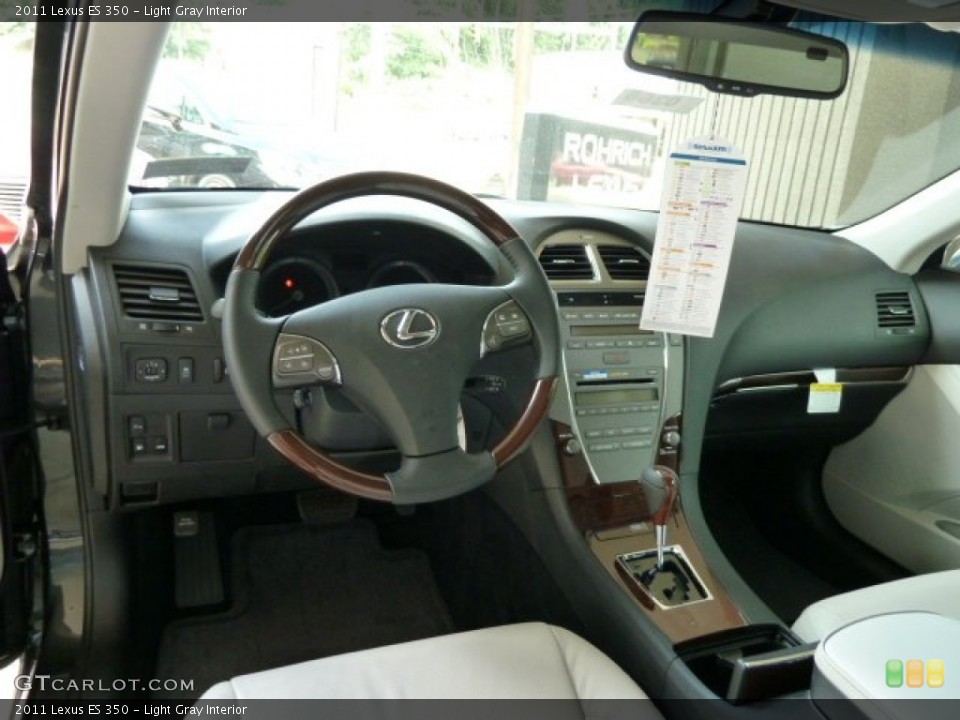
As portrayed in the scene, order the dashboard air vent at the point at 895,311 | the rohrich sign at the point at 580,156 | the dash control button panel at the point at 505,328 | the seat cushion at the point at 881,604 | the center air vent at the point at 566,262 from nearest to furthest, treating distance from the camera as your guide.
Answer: the dash control button panel at the point at 505,328
the seat cushion at the point at 881,604
the center air vent at the point at 566,262
the rohrich sign at the point at 580,156
the dashboard air vent at the point at 895,311

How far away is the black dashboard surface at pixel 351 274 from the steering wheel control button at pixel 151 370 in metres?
0.01

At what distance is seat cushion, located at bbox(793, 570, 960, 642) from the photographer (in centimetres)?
151

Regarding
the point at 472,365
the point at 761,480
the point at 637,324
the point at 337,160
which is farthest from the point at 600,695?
the point at 761,480

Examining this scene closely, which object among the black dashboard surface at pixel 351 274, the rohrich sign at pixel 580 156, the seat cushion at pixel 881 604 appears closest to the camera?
the seat cushion at pixel 881 604

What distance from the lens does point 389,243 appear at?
1.78m

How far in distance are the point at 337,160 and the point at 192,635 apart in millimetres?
1290

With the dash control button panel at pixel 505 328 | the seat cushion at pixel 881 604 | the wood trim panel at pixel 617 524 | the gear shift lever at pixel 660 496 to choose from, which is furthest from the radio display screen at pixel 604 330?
the seat cushion at pixel 881 604

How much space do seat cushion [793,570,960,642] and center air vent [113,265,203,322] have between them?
51.5 inches

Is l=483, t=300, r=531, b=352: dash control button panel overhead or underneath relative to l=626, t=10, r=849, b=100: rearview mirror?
underneath

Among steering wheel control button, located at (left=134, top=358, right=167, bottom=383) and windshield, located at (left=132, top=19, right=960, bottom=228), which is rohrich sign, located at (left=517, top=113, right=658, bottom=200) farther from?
steering wheel control button, located at (left=134, top=358, right=167, bottom=383)

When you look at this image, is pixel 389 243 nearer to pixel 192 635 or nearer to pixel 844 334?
pixel 192 635

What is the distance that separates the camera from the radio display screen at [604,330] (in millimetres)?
1865

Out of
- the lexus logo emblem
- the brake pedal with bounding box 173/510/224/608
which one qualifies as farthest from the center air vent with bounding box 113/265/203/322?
the brake pedal with bounding box 173/510/224/608

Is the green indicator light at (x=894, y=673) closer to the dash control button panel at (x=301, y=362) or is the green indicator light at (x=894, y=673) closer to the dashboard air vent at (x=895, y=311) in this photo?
the dash control button panel at (x=301, y=362)
